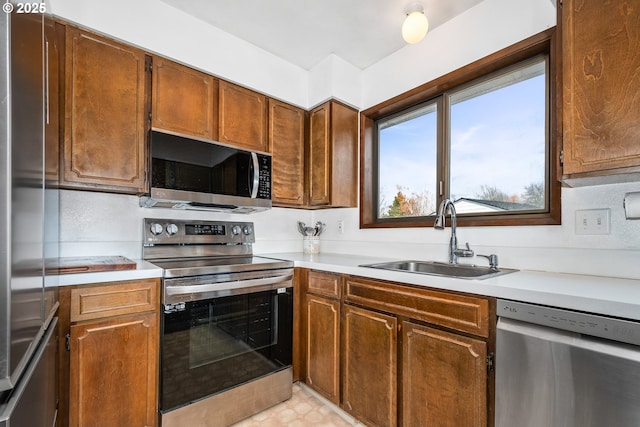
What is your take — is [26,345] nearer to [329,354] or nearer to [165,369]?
[165,369]

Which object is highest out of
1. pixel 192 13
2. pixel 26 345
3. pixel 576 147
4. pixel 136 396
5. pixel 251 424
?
pixel 192 13

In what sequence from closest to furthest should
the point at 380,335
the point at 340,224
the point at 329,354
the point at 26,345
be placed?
the point at 26,345 → the point at 380,335 → the point at 329,354 → the point at 340,224

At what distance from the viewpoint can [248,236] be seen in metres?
2.44

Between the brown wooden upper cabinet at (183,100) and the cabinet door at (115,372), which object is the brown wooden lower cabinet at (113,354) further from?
the brown wooden upper cabinet at (183,100)

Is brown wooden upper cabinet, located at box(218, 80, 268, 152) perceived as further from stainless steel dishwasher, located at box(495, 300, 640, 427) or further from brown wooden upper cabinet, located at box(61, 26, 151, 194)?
stainless steel dishwasher, located at box(495, 300, 640, 427)

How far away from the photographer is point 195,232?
85.6 inches

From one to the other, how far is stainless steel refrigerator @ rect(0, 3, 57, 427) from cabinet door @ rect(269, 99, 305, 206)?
59.7 inches

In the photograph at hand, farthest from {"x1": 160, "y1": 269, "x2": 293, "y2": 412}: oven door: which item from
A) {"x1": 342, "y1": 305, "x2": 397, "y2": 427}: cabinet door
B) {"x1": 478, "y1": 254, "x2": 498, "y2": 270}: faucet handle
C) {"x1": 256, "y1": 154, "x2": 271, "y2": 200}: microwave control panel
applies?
{"x1": 478, "y1": 254, "x2": 498, "y2": 270}: faucet handle

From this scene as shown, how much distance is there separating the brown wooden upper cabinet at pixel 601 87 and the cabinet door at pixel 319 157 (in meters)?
1.51

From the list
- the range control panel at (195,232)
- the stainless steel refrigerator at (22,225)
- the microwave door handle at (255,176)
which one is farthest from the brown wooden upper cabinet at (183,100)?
the stainless steel refrigerator at (22,225)

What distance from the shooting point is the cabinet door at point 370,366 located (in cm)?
153

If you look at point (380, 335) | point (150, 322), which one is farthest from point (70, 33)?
point (380, 335)

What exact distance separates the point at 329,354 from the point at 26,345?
1485 millimetres

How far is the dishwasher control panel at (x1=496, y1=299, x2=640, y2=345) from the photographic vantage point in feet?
2.93
